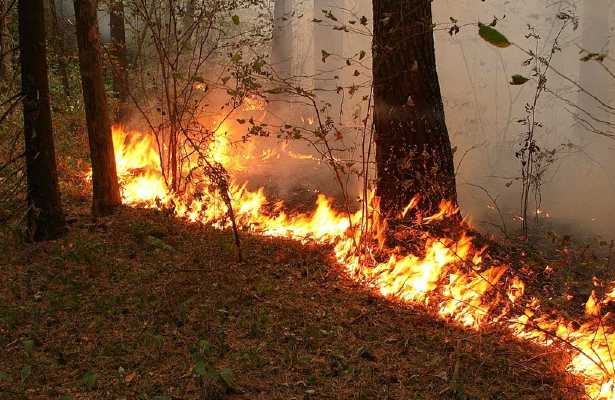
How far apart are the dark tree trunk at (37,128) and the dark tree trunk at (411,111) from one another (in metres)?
3.71

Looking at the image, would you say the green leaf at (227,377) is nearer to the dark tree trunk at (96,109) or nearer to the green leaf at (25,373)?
the green leaf at (25,373)

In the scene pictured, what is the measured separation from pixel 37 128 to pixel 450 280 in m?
4.80

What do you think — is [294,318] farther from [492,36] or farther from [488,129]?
[488,129]

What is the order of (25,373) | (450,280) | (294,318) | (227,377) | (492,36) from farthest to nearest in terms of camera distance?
(450,280) → (294,318) → (25,373) → (227,377) → (492,36)

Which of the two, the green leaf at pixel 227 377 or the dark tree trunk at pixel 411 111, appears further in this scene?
the dark tree trunk at pixel 411 111

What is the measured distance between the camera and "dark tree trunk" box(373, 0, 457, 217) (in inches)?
234

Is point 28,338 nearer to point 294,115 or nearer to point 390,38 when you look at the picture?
point 390,38

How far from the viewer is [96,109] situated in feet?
24.7

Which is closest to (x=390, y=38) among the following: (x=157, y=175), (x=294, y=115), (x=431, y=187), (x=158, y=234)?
(x=431, y=187)

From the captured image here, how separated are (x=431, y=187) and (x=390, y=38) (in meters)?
1.70

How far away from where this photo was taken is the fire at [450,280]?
4.20m

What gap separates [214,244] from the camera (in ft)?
21.6

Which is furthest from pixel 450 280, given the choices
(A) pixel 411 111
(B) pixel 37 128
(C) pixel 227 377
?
(B) pixel 37 128

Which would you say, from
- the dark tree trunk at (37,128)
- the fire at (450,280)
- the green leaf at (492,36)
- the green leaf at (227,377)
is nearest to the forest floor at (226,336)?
the green leaf at (227,377)
